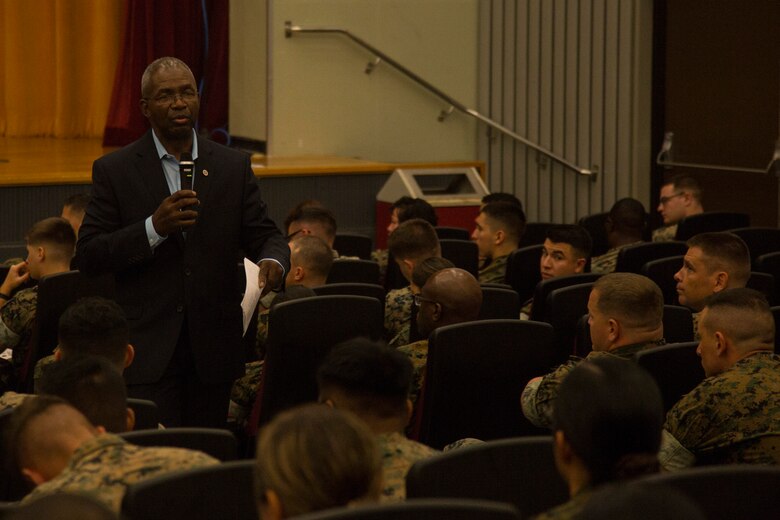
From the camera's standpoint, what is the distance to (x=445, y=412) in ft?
12.2

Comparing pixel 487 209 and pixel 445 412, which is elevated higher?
pixel 487 209

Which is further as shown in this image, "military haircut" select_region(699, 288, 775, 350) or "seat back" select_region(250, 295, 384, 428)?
"seat back" select_region(250, 295, 384, 428)

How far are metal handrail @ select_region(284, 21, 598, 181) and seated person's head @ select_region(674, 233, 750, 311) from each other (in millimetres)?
4652

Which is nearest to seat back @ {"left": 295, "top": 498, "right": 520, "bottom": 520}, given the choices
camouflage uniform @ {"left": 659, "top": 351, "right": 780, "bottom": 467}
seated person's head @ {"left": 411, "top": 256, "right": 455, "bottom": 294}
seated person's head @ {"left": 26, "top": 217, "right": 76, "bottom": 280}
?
camouflage uniform @ {"left": 659, "top": 351, "right": 780, "bottom": 467}

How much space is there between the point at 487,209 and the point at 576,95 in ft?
11.2

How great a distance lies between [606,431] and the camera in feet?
7.04

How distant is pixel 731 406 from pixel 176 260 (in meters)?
1.61

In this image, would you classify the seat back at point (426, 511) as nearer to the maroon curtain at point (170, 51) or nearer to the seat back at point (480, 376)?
the seat back at point (480, 376)

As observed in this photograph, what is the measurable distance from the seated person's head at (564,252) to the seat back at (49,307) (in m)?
2.03

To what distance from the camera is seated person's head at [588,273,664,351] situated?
3623 mm

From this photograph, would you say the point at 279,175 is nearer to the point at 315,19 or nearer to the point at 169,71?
the point at 315,19

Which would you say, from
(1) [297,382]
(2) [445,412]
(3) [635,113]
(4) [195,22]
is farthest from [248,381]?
(4) [195,22]

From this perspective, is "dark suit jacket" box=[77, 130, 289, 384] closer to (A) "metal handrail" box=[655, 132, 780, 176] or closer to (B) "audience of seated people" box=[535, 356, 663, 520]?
(B) "audience of seated people" box=[535, 356, 663, 520]

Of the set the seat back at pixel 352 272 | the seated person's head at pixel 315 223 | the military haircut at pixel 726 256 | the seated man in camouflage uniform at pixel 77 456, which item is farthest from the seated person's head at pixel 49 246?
the seated man in camouflage uniform at pixel 77 456
